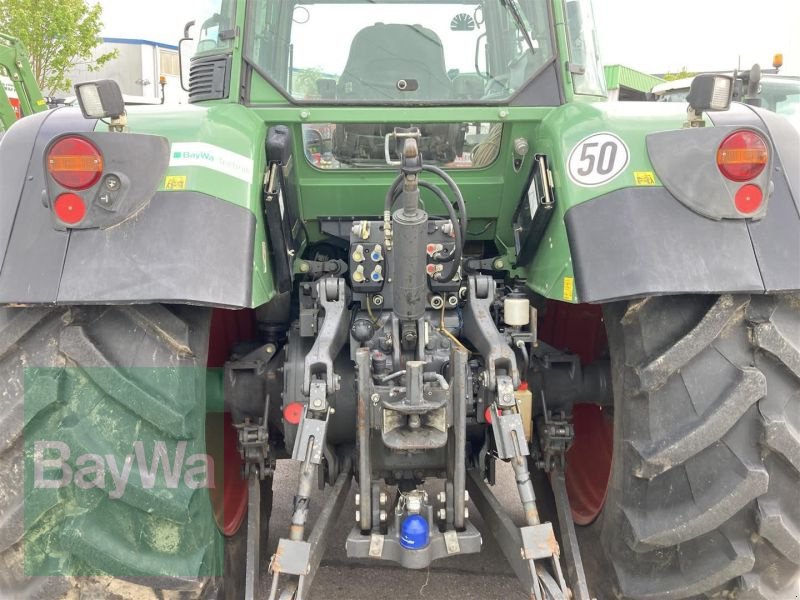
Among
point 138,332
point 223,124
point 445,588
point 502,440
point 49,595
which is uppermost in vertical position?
point 223,124

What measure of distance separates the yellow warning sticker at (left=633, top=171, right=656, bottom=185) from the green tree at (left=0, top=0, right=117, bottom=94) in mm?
18644

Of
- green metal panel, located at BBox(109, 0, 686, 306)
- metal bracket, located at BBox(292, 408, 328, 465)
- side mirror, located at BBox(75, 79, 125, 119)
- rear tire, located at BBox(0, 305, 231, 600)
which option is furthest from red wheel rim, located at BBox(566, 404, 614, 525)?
side mirror, located at BBox(75, 79, 125, 119)

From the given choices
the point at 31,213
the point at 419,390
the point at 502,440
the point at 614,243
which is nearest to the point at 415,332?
the point at 419,390

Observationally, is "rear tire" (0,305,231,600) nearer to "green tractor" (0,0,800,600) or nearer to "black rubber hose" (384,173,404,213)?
"green tractor" (0,0,800,600)

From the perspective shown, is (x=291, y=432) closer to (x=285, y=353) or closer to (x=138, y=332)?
(x=285, y=353)

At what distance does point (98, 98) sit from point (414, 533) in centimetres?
161

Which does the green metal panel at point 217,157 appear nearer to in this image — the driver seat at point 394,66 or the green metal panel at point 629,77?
the driver seat at point 394,66

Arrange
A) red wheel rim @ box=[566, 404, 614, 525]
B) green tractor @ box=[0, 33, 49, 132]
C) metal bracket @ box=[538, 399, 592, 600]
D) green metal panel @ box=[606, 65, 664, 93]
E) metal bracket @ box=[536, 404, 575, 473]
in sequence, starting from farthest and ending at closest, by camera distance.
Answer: green metal panel @ box=[606, 65, 664, 93] → green tractor @ box=[0, 33, 49, 132] → red wheel rim @ box=[566, 404, 614, 525] → metal bracket @ box=[536, 404, 575, 473] → metal bracket @ box=[538, 399, 592, 600]

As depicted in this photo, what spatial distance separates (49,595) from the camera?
2.17 m

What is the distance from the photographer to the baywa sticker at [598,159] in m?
2.32

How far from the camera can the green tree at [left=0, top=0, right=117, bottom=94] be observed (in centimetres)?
1778

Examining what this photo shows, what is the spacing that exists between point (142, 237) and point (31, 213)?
37 centimetres

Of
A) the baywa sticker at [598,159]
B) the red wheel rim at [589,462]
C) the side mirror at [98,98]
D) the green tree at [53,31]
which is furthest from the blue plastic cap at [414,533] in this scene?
the green tree at [53,31]

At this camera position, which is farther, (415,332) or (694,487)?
(415,332)
